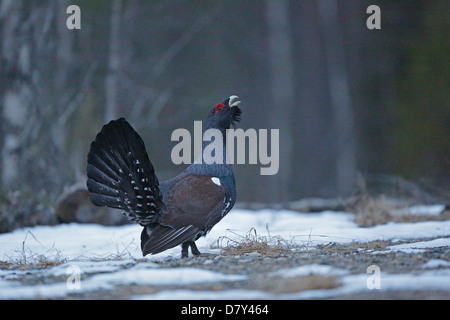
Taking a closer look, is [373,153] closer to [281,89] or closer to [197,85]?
[281,89]

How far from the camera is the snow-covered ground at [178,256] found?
11.0ft

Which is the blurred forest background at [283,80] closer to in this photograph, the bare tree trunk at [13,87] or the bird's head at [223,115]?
the bare tree trunk at [13,87]

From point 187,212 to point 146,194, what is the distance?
1.25 feet

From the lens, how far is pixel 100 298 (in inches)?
131

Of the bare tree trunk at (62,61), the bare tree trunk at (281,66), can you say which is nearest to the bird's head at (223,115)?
the bare tree trunk at (62,61)

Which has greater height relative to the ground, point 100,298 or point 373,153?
point 373,153

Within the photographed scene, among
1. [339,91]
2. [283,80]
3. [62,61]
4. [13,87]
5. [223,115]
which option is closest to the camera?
[223,115]

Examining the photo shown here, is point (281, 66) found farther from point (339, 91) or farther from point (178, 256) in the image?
point (178, 256)

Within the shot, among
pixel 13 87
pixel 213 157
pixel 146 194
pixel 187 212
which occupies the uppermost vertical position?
pixel 13 87

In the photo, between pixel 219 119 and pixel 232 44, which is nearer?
pixel 219 119

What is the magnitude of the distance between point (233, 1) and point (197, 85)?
3.07 metres

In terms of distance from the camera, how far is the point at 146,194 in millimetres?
4699

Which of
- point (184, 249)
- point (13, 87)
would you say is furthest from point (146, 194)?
point (13, 87)
